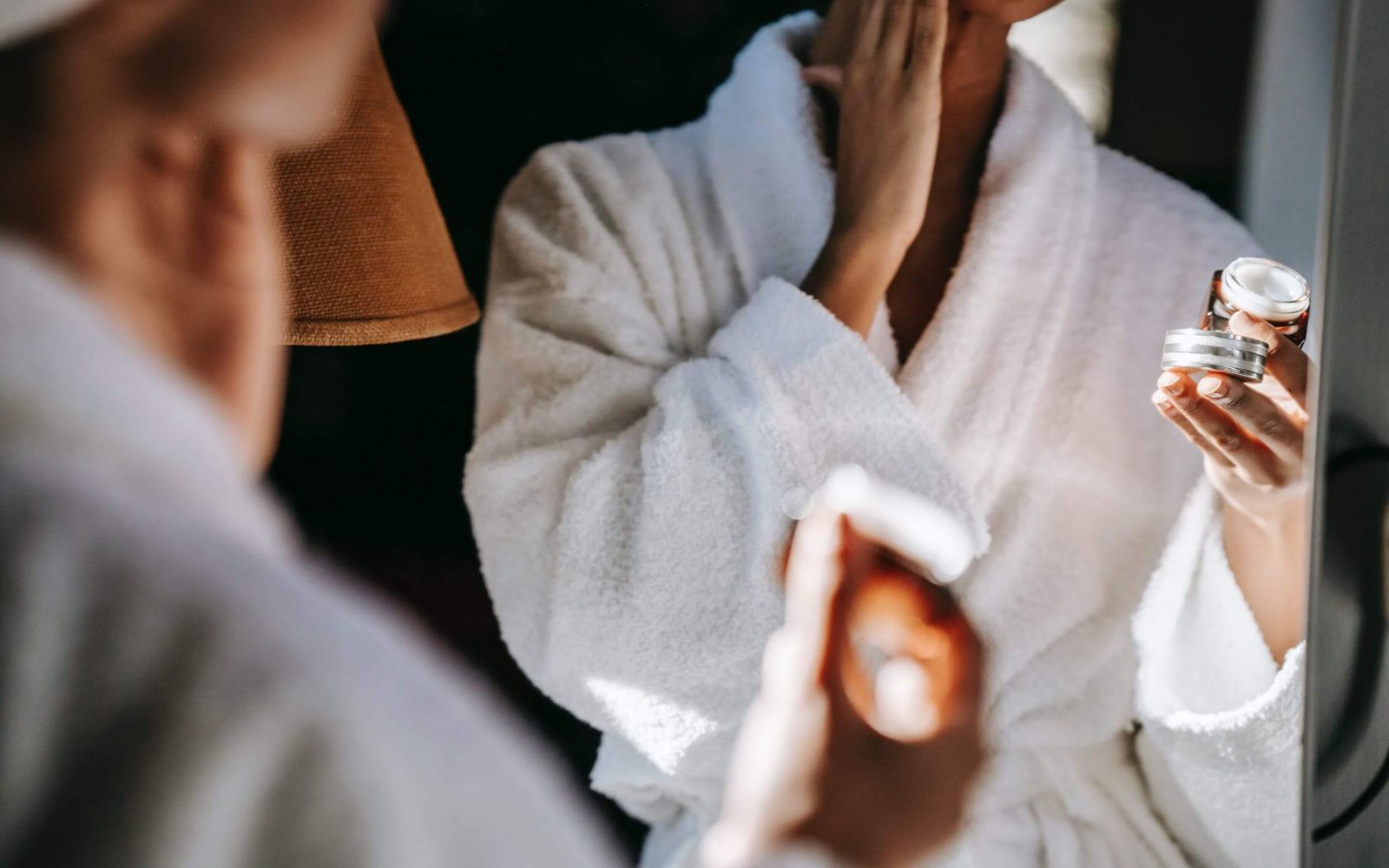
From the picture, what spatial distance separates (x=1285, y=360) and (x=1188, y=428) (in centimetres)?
7

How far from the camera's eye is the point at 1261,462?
628 millimetres

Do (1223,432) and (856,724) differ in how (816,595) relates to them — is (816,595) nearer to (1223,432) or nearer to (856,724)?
(856,724)

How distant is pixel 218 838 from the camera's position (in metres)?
0.28

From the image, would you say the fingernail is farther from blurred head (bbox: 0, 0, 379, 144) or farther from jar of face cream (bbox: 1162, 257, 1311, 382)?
blurred head (bbox: 0, 0, 379, 144)

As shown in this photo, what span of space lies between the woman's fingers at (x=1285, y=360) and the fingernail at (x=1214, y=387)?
0.03 meters

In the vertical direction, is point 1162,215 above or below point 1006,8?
below

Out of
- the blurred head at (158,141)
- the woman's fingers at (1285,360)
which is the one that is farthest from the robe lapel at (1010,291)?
the blurred head at (158,141)

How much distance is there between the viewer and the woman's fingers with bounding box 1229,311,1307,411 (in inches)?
24.0

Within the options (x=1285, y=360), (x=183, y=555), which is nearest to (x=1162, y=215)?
(x=1285, y=360)

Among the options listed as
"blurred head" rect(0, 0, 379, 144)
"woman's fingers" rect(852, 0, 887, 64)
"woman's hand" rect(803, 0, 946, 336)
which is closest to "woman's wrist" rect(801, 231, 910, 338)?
"woman's hand" rect(803, 0, 946, 336)

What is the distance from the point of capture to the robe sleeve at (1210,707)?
2.10 ft

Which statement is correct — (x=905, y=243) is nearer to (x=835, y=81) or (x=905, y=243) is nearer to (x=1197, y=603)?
(x=835, y=81)

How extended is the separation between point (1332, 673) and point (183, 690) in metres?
0.59

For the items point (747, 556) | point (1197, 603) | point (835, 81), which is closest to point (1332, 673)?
point (1197, 603)
